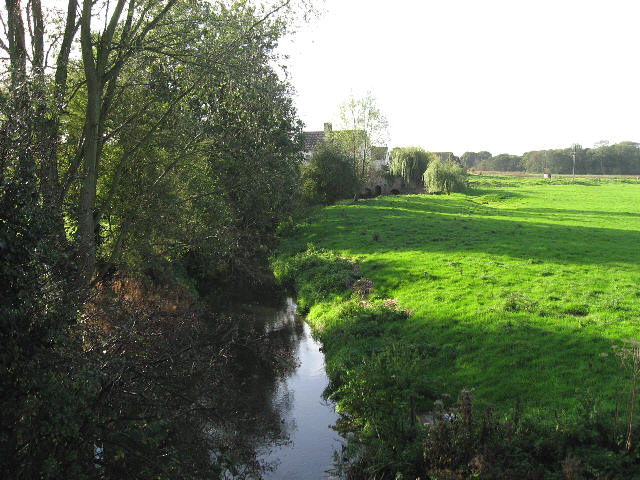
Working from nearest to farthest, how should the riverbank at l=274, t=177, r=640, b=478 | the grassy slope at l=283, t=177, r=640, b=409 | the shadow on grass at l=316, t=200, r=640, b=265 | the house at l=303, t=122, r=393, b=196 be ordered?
the riverbank at l=274, t=177, r=640, b=478 < the grassy slope at l=283, t=177, r=640, b=409 < the shadow on grass at l=316, t=200, r=640, b=265 < the house at l=303, t=122, r=393, b=196

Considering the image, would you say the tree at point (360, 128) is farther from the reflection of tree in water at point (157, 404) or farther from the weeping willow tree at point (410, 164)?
the reflection of tree in water at point (157, 404)

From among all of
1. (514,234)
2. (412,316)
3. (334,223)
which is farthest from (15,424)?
(334,223)

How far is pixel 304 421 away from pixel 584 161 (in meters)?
148

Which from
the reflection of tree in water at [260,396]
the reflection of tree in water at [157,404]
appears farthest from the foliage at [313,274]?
the reflection of tree in water at [157,404]

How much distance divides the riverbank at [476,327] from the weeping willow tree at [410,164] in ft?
132

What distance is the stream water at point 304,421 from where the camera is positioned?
9.56 metres

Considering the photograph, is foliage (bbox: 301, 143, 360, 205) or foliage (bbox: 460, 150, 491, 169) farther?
foliage (bbox: 460, 150, 491, 169)

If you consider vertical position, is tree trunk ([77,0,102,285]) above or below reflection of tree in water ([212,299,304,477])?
above

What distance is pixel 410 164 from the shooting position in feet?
228

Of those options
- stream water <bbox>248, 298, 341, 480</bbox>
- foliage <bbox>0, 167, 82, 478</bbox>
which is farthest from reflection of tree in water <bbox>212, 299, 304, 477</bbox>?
foliage <bbox>0, 167, 82, 478</bbox>

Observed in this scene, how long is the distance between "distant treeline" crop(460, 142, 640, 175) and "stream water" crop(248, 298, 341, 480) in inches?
5328

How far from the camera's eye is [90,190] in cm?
1141

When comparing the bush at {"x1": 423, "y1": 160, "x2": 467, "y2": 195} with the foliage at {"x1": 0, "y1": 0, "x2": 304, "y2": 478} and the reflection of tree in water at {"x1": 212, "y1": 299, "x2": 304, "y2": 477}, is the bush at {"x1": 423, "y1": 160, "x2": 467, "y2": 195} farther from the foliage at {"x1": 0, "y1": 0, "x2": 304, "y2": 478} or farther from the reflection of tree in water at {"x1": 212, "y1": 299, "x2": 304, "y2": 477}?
the reflection of tree in water at {"x1": 212, "y1": 299, "x2": 304, "y2": 477}

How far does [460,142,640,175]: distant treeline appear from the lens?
132m
